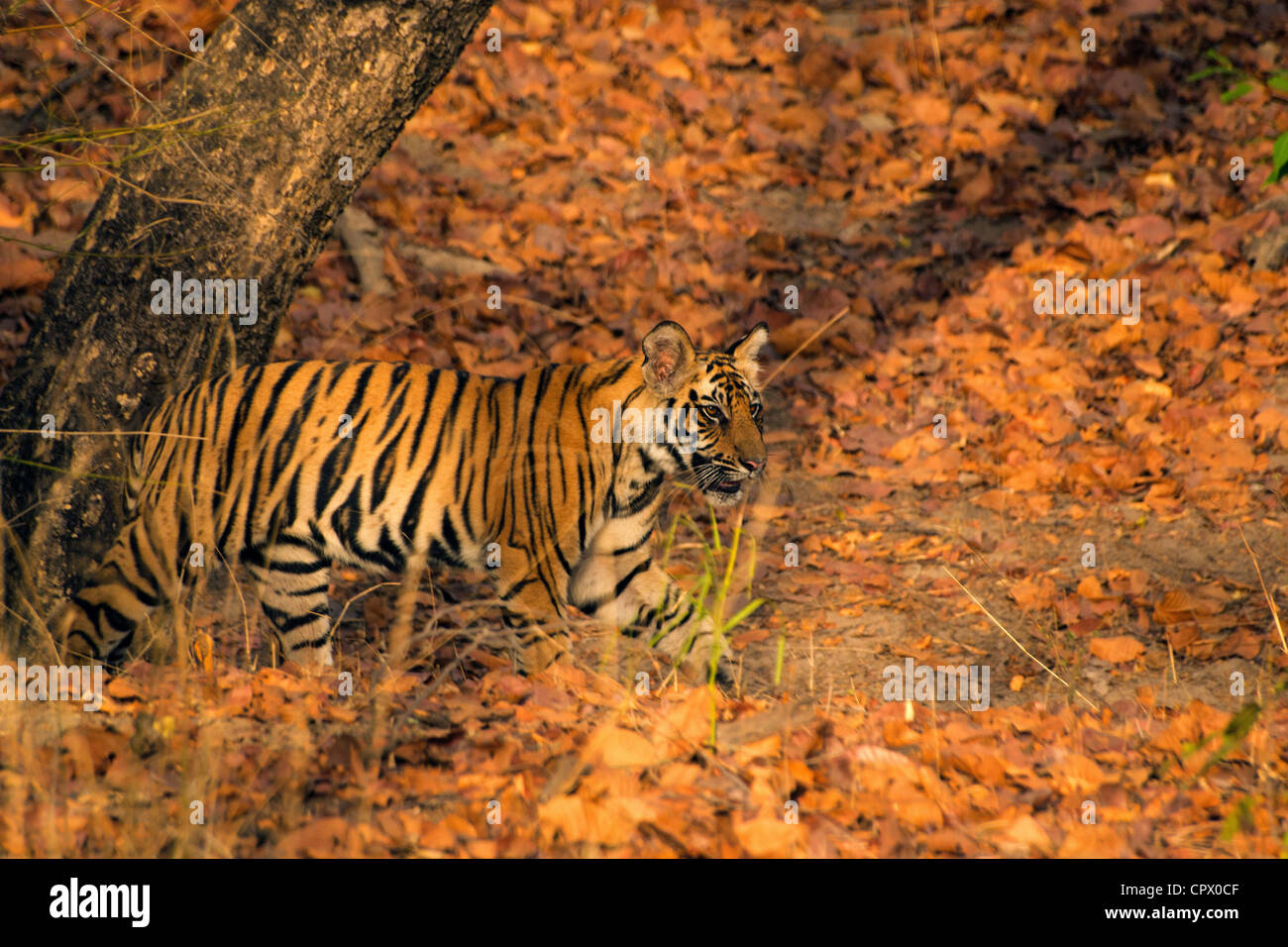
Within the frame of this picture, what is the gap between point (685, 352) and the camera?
15.5 feet

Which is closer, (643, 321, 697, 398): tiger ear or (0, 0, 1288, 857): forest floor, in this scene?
(0, 0, 1288, 857): forest floor

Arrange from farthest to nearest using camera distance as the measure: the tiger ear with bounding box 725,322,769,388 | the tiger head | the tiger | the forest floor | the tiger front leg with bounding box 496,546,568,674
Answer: the tiger ear with bounding box 725,322,769,388
the tiger head
the tiger
the tiger front leg with bounding box 496,546,568,674
the forest floor

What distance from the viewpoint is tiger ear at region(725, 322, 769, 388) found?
4.94 m

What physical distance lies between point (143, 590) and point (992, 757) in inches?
123

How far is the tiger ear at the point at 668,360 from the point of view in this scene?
15.4 ft

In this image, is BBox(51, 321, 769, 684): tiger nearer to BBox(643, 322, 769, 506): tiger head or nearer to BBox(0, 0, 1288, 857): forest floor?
BBox(643, 322, 769, 506): tiger head

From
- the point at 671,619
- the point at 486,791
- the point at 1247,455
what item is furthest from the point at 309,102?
the point at 1247,455

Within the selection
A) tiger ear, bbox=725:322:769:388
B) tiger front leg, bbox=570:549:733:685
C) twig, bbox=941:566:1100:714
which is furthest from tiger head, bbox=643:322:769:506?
twig, bbox=941:566:1100:714

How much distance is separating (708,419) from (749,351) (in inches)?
15.7

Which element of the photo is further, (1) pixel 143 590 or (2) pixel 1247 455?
(2) pixel 1247 455

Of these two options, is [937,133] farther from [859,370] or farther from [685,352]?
[685,352]

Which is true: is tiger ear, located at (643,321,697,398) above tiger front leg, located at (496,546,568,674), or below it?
above

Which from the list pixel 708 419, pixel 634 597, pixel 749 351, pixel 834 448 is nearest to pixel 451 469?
pixel 634 597

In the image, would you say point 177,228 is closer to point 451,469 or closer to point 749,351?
point 451,469
